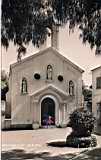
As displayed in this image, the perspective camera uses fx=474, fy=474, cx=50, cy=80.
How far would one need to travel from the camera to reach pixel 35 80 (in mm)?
42688

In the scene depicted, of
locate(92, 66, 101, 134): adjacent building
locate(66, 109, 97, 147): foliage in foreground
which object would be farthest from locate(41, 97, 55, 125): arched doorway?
locate(66, 109, 97, 147): foliage in foreground

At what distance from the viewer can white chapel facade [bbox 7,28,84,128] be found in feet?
137

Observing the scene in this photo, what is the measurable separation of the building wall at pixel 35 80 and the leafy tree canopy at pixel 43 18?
1066 inches

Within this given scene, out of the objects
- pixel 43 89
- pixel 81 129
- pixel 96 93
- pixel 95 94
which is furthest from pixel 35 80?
pixel 81 129

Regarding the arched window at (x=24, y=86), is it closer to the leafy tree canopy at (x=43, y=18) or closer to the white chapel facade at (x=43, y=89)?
the white chapel facade at (x=43, y=89)

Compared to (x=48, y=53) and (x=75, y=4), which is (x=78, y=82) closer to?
(x=48, y=53)

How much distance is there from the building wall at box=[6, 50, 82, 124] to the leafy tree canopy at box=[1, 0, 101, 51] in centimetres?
2709

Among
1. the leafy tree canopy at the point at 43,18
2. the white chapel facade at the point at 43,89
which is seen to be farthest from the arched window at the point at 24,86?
the leafy tree canopy at the point at 43,18

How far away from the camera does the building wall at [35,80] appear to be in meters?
42.0

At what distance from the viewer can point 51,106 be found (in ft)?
138

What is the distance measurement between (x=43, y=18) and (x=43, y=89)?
27.8m

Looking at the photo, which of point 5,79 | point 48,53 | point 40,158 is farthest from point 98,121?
point 40,158

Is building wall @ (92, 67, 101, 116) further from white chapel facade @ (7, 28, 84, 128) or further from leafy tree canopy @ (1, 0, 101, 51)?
leafy tree canopy @ (1, 0, 101, 51)

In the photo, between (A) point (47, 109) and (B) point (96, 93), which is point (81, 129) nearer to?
(B) point (96, 93)
